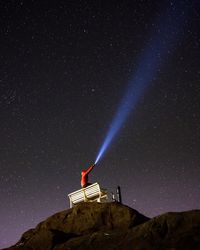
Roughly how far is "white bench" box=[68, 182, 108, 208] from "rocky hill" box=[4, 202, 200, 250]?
1.31m

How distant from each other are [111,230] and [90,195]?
4.33m

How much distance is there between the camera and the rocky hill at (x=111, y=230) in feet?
29.9

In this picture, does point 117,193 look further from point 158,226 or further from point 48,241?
point 158,226

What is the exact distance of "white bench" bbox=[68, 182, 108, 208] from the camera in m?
16.0

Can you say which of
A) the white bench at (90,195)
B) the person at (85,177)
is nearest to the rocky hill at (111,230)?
the white bench at (90,195)

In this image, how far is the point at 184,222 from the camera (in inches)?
379

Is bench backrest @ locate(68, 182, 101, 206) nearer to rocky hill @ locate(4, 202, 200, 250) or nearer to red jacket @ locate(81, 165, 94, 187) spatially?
red jacket @ locate(81, 165, 94, 187)

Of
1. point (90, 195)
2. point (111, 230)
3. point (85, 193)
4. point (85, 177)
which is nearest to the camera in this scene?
point (111, 230)

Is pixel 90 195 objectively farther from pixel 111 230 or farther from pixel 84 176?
pixel 111 230

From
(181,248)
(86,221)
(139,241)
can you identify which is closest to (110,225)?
(86,221)

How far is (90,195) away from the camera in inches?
648

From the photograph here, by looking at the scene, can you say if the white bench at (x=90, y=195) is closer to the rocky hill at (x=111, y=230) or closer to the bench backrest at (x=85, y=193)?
the bench backrest at (x=85, y=193)

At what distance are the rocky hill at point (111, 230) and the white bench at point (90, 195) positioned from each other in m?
1.31

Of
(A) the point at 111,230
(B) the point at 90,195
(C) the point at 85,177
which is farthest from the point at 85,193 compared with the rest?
(A) the point at 111,230
